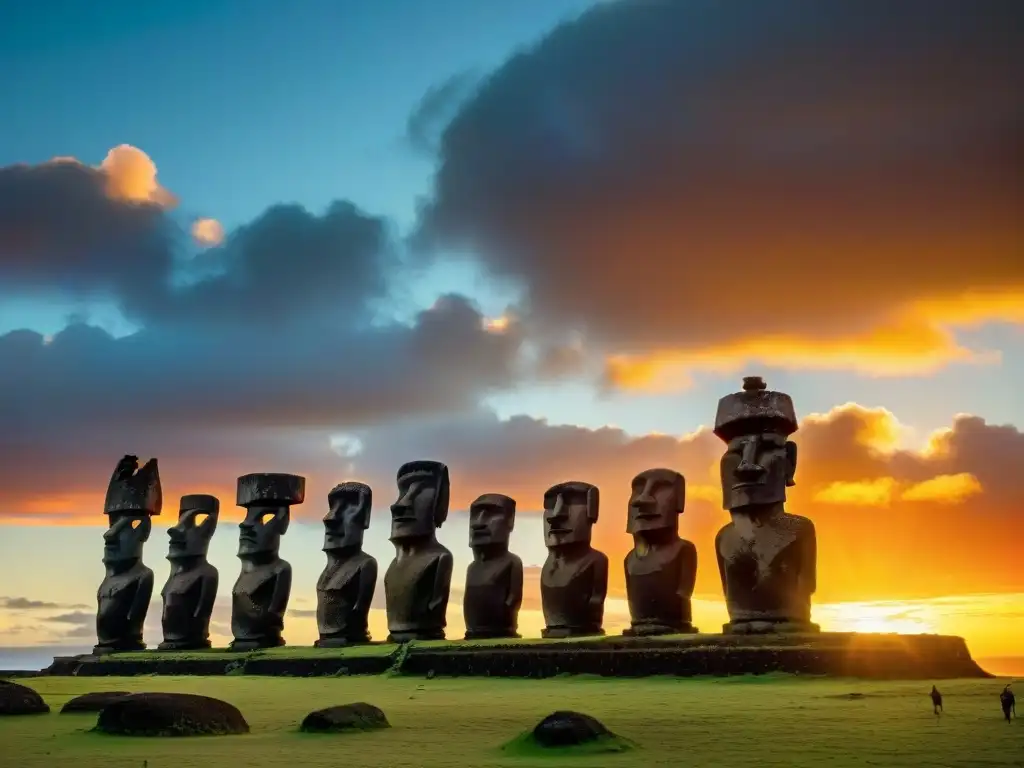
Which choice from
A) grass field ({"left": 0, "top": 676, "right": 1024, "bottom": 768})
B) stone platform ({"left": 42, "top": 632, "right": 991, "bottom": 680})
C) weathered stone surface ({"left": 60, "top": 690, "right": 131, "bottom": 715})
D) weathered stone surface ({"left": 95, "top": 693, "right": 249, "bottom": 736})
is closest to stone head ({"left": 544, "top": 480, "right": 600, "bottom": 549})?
stone platform ({"left": 42, "top": 632, "right": 991, "bottom": 680})

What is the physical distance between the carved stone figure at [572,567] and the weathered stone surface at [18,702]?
7304 millimetres

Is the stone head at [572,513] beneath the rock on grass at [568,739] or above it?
above

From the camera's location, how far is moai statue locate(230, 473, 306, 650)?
66.3ft

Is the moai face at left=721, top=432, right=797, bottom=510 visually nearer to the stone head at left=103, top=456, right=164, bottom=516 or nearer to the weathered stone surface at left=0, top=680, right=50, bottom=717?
the weathered stone surface at left=0, top=680, right=50, bottom=717

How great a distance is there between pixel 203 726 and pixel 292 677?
7676 mm

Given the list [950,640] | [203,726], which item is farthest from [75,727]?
[950,640]

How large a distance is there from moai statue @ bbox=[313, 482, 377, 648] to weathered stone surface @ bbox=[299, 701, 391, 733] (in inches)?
380

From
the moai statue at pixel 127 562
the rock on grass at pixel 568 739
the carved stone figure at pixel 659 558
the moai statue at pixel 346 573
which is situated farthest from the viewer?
the moai statue at pixel 127 562

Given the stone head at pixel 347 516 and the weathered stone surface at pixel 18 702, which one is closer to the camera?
the weathered stone surface at pixel 18 702

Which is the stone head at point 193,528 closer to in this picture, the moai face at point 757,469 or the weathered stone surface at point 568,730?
the moai face at point 757,469

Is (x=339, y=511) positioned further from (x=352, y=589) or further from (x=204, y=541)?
(x=204, y=541)

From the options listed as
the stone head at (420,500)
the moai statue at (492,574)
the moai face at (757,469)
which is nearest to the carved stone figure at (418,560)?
the stone head at (420,500)

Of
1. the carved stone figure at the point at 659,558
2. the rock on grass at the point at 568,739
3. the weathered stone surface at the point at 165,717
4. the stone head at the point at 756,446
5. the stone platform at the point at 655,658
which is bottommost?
the rock on grass at the point at 568,739

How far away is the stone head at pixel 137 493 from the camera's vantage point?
2250cm
